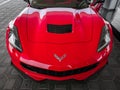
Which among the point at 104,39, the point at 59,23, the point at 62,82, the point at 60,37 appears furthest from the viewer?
the point at 59,23

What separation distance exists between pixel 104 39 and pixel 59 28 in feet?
2.27

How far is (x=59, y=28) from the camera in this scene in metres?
2.89

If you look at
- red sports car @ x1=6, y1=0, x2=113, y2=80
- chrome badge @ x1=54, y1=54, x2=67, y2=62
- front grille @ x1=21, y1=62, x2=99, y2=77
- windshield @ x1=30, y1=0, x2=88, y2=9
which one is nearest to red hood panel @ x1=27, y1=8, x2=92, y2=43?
red sports car @ x1=6, y1=0, x2=113, y2=80

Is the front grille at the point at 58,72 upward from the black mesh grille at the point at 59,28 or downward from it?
downward

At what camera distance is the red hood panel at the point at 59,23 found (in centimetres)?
272

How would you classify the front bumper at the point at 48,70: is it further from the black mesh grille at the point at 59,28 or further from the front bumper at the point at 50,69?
the black mesh grille at the point at 59,28

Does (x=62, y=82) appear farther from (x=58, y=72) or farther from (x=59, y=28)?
(x=59, y=28)

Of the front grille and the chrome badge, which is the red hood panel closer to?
the chrome badge

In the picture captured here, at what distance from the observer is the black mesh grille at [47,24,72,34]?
9.33 feet

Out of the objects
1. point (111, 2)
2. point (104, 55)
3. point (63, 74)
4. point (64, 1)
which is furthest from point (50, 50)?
point (111, 2)

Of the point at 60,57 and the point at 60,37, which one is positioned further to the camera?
the point at 60,37

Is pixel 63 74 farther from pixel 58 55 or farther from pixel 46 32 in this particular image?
pixel 46 32

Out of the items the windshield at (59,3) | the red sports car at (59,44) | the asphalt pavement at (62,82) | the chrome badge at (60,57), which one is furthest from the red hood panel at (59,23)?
the asphalt pavement at (62,82)

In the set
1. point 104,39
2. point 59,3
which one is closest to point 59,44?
point 104,39
